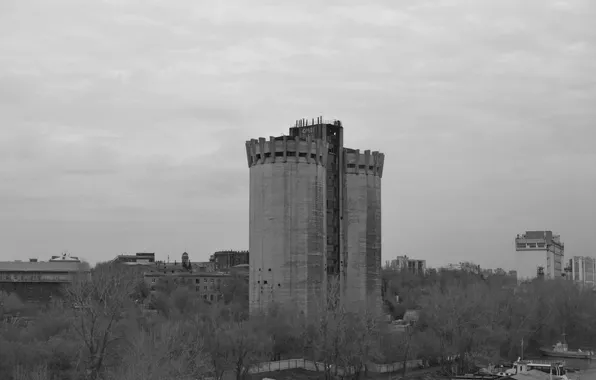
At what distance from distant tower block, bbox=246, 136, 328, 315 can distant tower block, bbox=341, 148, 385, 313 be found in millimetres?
10587

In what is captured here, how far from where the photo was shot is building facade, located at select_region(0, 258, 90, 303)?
146m

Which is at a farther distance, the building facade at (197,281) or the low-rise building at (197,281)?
the low-rise building at (197,281)

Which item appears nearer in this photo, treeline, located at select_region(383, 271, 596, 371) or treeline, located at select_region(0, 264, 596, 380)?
treeline, located at select_region(0, 264, 596, 380)

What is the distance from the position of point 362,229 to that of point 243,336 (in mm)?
52480

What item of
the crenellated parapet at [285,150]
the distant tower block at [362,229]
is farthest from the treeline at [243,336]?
the crenellated parapet at [285,150]

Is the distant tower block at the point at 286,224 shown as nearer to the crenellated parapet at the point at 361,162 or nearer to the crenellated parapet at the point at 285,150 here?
the crenellated parapet at the point at 285,150

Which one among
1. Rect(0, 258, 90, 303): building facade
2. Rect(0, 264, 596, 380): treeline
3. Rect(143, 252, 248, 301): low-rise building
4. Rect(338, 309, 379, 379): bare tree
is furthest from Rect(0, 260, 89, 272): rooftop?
Rect(338, 309, 379, 379): bare tree

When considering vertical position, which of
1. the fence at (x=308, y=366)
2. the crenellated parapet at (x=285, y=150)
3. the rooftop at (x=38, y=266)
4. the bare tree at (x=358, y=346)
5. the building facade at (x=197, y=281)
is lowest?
the fence at (x=308, y=366)

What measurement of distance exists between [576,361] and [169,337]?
67.8 metres

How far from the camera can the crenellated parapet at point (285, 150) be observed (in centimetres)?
11106

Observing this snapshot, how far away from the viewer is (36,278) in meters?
153

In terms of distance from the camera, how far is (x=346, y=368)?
80.4 metres

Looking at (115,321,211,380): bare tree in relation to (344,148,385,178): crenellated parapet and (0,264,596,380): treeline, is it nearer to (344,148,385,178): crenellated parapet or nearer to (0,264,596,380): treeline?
(0,264,596,380): treeline

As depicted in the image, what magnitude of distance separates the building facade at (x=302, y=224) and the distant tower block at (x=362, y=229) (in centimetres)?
20
